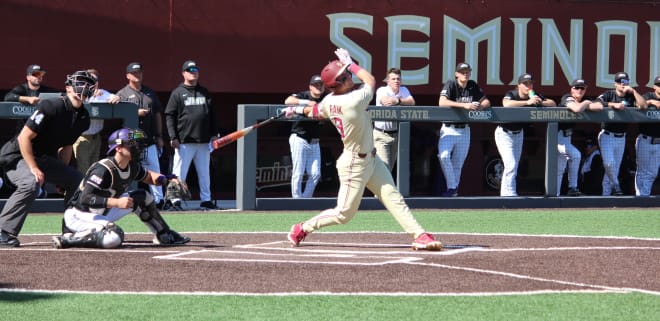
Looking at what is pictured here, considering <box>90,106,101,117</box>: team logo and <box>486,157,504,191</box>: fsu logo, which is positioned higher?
<box>90,106,101,117</box>: team logo

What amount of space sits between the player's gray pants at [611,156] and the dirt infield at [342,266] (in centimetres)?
503

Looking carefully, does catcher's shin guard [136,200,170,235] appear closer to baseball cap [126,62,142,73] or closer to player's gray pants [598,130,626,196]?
baseball cap [126,62,142,73]

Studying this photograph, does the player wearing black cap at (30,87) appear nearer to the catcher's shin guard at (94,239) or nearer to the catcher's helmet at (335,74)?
the catcher's shin guard at (94,239)

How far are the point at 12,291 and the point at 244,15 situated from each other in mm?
9253

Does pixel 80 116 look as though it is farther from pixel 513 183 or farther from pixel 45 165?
pixel 513 183

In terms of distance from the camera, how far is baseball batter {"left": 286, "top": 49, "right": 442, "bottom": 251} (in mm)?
9516

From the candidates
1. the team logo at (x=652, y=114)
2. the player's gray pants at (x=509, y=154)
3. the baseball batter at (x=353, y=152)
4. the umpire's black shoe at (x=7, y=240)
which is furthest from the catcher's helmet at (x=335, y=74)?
the team logo at (x=652, y=114)

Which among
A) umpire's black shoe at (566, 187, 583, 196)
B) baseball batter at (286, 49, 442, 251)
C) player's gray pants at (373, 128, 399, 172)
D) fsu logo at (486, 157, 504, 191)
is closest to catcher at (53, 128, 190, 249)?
baseball batter at (286, 49, 442, 251)

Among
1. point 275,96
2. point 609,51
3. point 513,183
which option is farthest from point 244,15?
point 609,51

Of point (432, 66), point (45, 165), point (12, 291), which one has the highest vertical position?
point (432, 66)

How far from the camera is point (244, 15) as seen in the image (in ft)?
53.2

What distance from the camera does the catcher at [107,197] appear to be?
9.73 m

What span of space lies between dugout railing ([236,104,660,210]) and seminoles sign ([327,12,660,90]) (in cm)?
221

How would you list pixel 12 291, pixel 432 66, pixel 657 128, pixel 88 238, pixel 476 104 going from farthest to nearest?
pixel 432 66 < pixel 657 128 < pixel 476 104 < pixel 88 238 < pixel 12 291
